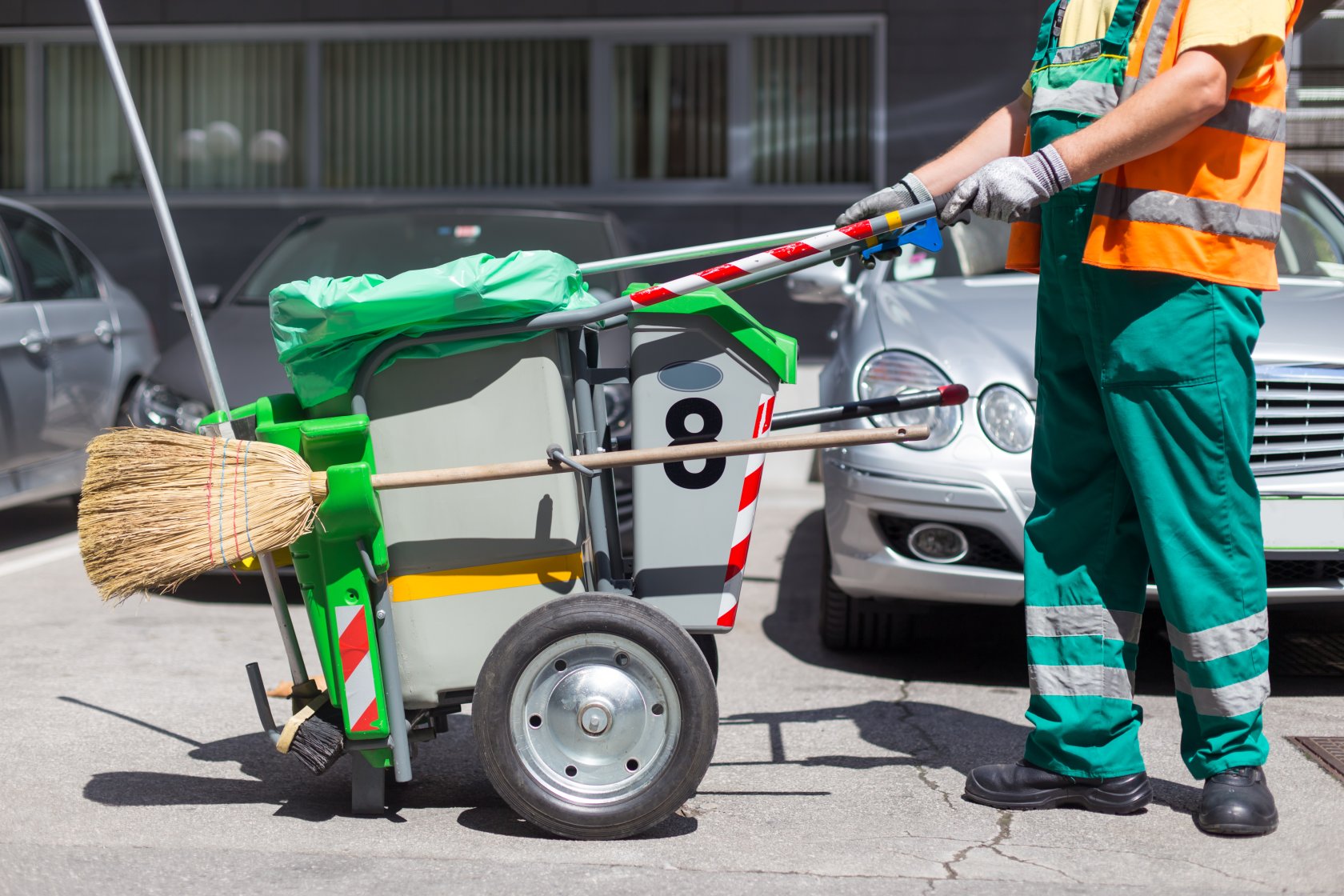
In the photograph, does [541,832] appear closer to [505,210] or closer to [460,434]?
[460,434]

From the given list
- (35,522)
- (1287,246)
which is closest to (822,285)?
(1287,246)

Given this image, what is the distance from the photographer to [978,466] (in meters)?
4.08

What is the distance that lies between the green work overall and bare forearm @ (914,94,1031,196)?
0.69 feet

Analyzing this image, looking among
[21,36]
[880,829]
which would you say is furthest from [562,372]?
[21,36]

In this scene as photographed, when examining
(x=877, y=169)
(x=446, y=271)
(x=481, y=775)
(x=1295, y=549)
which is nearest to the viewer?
(x=446, y=271)

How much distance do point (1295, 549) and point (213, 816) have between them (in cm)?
272

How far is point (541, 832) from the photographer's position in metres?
3.11

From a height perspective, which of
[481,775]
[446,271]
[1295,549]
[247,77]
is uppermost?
[247,77]

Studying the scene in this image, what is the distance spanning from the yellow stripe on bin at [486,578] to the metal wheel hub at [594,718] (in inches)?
6.2

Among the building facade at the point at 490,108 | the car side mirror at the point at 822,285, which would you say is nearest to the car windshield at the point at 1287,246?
the car side mirror at the point at 822,285

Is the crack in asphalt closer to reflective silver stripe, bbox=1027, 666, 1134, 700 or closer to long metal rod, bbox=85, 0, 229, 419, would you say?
reflective silver stripe, bbox=1027, 666, 1134, 700

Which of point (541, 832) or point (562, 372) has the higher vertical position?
point (562, 372)

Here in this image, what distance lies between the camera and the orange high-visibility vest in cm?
303

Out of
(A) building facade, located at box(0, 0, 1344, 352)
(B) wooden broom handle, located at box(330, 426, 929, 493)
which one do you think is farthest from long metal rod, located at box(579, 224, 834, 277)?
(A) building facade, located at box(0, 0, 1344, 352)
